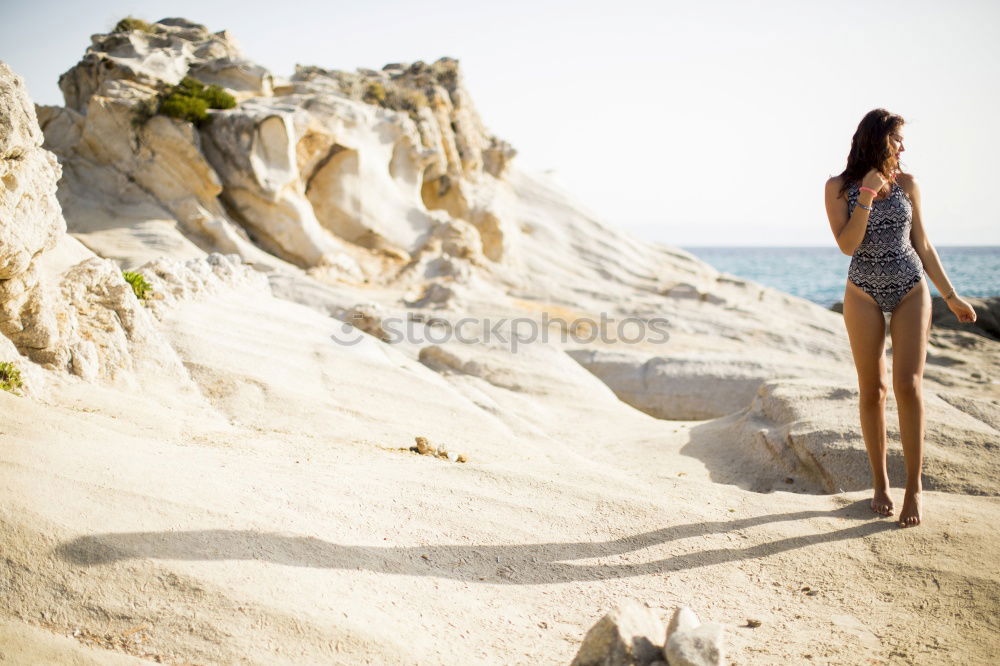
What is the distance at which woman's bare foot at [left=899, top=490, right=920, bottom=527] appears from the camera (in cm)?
356

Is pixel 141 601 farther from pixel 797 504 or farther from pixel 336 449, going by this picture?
pixel 797 504

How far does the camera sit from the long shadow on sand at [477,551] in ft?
8.68

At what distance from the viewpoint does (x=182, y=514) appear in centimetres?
289

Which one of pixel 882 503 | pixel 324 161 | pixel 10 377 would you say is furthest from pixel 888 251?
pixel 324 161

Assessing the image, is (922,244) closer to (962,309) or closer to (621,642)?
(962,309)

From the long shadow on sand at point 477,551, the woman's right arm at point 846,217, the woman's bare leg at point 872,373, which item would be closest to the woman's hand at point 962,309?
the woman's bare leg at point 872,373

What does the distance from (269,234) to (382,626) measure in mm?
13064

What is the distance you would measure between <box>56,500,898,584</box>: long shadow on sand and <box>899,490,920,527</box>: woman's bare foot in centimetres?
7

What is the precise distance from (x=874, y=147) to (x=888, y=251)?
0.55 metres

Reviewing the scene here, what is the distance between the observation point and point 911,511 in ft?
11.7

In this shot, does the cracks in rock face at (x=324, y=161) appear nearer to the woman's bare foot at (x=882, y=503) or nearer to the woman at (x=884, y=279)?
the woman at (x=884, y=279)

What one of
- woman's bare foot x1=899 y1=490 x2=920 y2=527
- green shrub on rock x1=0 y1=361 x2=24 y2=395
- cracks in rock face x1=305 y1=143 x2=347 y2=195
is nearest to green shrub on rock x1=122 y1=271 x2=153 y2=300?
green shrub on rock x1=0 y1=361 x2=24 y2=395

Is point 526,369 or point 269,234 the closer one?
point 526,369

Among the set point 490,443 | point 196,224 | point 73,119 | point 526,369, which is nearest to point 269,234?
point 196,224
